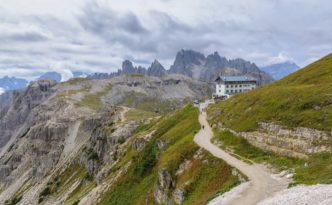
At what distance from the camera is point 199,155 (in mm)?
78438

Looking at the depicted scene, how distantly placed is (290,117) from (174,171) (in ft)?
92.6

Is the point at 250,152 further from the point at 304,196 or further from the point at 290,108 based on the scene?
the point at 304,196

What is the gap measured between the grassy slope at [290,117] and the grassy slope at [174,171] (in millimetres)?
7859

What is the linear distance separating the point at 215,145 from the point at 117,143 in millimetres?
103264

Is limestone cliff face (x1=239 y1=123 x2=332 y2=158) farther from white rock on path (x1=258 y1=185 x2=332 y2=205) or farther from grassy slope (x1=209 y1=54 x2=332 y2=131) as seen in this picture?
white rock on path (x1=258 y1=185 x2=332 y2=205)

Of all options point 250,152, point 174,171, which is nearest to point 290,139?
point 250,152

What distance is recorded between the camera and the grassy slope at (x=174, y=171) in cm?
6325

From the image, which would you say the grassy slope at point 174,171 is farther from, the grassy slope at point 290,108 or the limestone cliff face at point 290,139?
the grassy slope at point 290,108

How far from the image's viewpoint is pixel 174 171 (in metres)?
81.2

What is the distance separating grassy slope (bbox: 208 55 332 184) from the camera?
5081 centimetres

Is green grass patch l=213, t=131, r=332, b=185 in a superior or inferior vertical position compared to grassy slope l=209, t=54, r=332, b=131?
inferior

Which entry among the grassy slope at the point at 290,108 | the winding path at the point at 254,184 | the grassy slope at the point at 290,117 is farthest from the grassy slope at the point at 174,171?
the grassy slope at the point at 290,108

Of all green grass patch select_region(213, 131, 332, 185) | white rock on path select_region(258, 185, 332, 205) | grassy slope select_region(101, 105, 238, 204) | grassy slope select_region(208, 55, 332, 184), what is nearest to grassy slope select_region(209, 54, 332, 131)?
grassy slope select_region(208, 55, 332, 184)

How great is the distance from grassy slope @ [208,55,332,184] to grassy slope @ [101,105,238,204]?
786 centimetres
